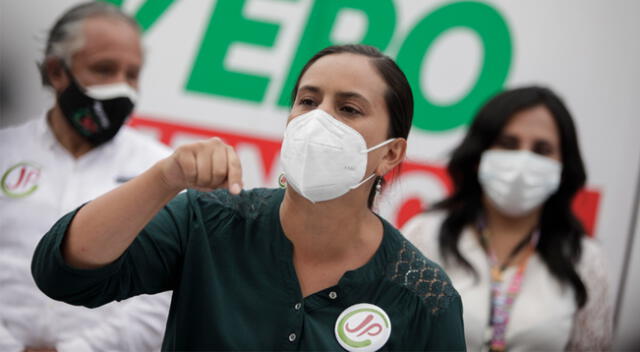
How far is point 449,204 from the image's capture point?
2402 mm

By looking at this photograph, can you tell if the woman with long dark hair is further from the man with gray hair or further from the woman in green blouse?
the man with gray hair

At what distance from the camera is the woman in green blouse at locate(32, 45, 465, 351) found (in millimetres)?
1230

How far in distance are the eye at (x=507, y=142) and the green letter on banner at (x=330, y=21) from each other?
2.34ft

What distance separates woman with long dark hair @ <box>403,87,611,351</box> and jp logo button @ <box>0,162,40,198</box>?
1.37 metres

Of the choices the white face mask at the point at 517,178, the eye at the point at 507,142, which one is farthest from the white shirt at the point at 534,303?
the eye at the point at 507,142

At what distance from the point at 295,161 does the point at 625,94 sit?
6.44ft

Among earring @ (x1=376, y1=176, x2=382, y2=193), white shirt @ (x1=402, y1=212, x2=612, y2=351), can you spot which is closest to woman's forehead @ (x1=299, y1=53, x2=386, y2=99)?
earring @ (x1=376, y1=176, x2=382, y2=193)

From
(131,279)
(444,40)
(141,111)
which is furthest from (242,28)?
(131,279)

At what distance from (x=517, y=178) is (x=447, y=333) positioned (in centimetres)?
103

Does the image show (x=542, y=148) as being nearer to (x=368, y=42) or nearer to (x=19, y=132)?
(x=368, y=42)

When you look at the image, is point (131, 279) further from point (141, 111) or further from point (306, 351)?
point (141, 111)

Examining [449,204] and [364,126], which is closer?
[364,126]

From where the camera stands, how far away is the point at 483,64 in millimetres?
2664

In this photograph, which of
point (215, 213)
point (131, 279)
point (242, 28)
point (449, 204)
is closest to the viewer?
point (131, 279)
